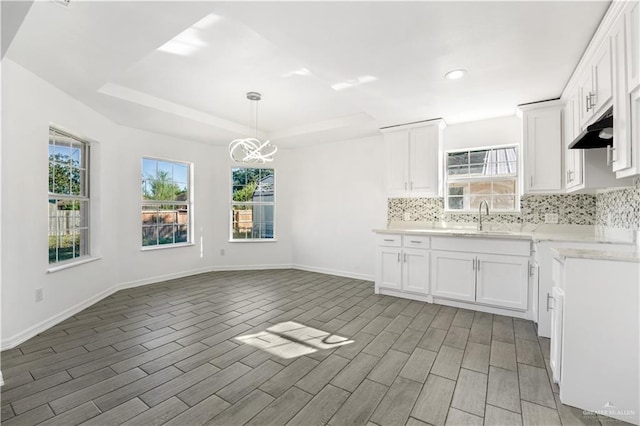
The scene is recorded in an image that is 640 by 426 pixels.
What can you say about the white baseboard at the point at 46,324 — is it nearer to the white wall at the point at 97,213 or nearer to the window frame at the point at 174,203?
the white wall at the point at 97,213

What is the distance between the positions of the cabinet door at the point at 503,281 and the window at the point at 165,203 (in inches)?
192

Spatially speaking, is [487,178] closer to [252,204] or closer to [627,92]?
[627,92]

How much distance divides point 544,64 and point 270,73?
260 cm

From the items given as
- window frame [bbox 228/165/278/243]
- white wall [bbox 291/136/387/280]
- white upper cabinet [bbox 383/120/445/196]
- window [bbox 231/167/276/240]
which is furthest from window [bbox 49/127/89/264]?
white upper cabinet [bbox 383/120/445/196]

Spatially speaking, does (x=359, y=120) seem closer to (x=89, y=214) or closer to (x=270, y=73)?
(x=270, y=73)

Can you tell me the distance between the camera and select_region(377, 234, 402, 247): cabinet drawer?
13.6 ft

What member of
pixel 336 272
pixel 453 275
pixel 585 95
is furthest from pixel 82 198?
pixel 585 95

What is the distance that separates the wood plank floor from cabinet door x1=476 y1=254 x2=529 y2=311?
0.21m

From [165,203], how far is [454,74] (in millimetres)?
4816

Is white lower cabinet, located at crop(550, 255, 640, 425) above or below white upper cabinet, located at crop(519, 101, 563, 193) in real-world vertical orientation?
below

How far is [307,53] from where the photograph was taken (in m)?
2.48

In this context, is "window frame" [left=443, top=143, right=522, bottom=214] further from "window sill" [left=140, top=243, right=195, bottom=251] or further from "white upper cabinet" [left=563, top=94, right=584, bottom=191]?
"window sill" [left=140, top=243, right=195, bottom=251]

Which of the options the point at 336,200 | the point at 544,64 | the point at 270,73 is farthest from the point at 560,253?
the point at 336,200

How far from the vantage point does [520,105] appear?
3557mm
